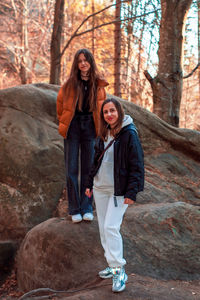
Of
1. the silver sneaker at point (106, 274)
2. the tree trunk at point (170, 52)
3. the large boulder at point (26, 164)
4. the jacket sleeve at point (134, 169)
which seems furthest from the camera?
the tree trunk at point (170, 52)

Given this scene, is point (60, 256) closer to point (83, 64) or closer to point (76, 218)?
point (76, 218)

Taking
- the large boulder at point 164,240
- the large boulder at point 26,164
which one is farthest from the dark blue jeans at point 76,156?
the large boulder at point 26,164

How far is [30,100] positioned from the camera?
6047 mm

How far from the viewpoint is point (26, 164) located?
5508 millimetres

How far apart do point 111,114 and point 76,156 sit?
1.10 m

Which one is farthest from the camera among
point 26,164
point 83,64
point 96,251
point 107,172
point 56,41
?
point 56,41

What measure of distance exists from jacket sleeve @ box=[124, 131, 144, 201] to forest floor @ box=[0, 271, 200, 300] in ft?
3.10

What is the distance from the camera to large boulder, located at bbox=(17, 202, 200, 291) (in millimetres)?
3879

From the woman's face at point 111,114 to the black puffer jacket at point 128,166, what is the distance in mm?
177

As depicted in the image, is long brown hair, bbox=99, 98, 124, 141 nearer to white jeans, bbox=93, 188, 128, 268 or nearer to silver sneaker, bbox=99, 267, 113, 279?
white jeans, bbox=93, 188, 128, 268

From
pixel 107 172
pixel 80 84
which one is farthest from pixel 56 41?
pixel 107 172

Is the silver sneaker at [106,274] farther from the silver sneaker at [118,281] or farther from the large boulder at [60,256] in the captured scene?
the silver sneaker at [118,281]

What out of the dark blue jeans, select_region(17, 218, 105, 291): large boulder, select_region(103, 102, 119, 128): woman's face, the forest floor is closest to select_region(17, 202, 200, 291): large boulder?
select_region(17, 218, 105, 291): large boulder

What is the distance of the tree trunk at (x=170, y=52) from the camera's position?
296 inches
